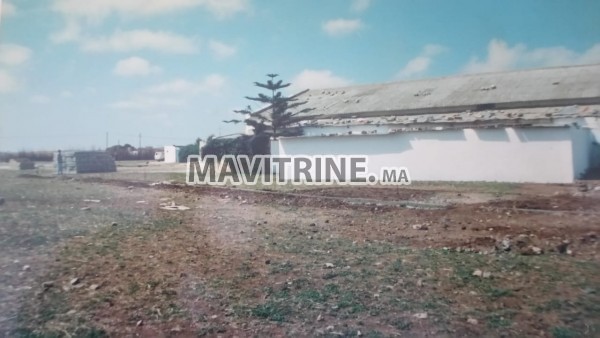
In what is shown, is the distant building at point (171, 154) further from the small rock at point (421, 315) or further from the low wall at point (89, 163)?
the small rock at point (421, 315)

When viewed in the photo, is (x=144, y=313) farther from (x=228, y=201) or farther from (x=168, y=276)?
(x=228, y=201)

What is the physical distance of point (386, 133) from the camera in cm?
1079

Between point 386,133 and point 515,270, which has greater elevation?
point 386,133

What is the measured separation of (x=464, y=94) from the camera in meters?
7.04

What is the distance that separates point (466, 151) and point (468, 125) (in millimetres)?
589

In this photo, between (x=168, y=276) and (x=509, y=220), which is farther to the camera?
(x=509, y=220)

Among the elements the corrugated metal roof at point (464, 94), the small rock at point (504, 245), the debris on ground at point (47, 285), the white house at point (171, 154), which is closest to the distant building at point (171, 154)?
the white house at point (171, 154)

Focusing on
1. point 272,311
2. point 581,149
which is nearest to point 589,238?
point 581,149

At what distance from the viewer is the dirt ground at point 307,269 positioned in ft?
8.55

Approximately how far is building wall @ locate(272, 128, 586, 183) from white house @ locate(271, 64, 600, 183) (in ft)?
0.07

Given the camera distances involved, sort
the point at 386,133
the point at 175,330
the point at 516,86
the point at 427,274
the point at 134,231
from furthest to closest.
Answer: the point at 386,133 → the point at 516,86 → the point at 134,231 → the point at 427,274 → the point at 175,330

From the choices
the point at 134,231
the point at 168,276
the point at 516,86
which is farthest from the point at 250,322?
the point at 516,86

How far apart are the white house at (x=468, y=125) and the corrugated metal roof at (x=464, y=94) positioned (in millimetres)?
16

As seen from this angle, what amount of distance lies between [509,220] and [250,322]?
3876 mm
